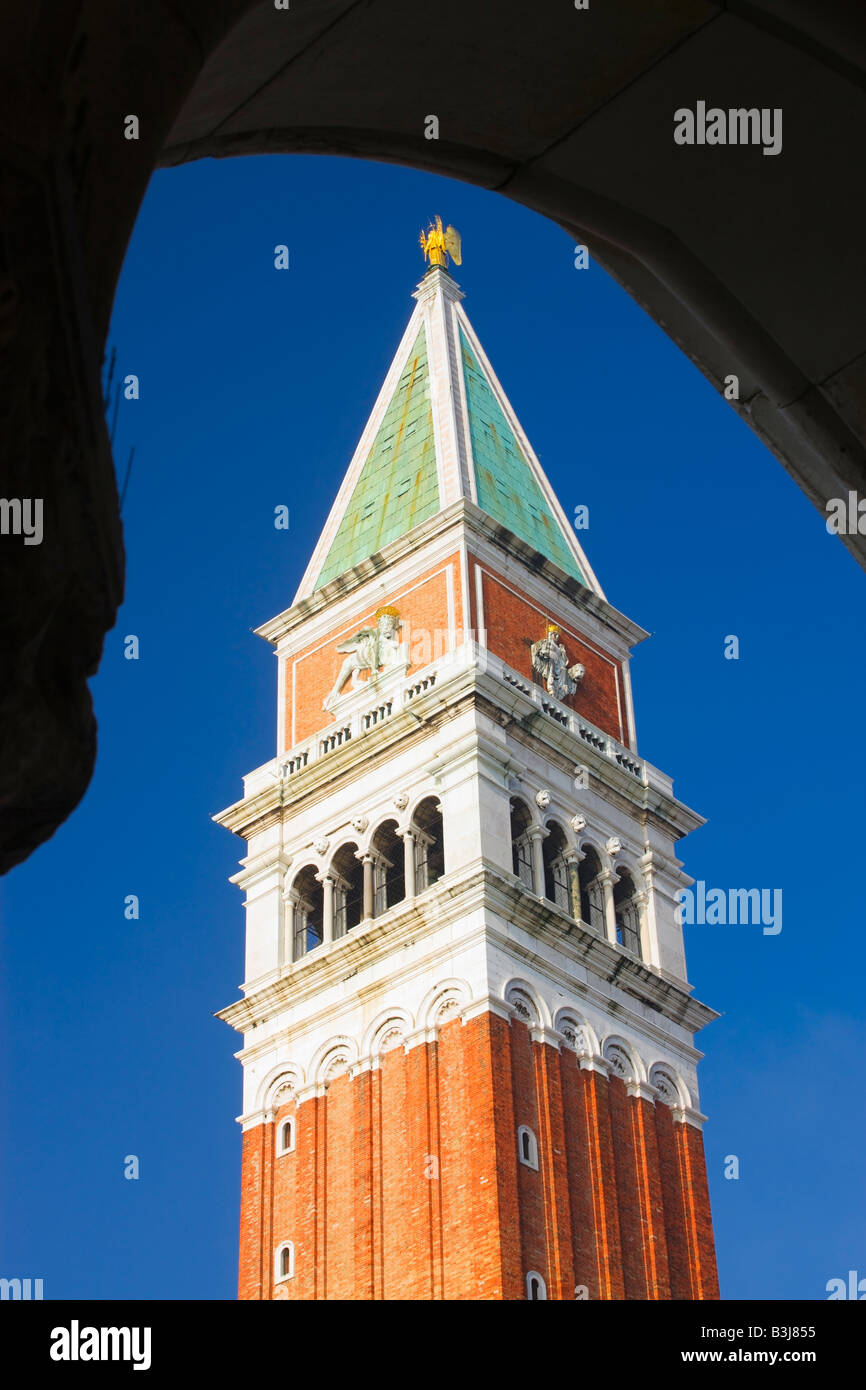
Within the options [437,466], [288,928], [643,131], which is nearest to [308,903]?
[288,928]

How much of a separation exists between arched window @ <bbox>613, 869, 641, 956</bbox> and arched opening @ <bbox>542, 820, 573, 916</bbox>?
2.06 m

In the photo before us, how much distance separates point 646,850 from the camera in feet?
171

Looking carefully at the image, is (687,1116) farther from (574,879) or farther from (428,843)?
(428,843)

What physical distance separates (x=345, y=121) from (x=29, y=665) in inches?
119

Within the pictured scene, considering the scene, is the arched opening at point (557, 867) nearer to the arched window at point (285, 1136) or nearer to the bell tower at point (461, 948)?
the bell tower at point (461, 948)

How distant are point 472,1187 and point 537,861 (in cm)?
841

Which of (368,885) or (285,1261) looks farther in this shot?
(368,885)

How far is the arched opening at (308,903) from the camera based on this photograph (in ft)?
165

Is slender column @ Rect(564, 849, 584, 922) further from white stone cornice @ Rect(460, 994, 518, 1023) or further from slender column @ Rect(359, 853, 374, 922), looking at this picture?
slender column @ Rect(359, 853, 374, 922)

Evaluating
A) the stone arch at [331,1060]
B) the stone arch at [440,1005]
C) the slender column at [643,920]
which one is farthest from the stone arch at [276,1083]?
the slender column at [643,920]

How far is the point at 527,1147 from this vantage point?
45.3 meters

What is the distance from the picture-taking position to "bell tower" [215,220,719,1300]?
44.8 metres

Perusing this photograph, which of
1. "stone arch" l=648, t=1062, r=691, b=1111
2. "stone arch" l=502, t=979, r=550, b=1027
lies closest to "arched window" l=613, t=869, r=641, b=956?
"stone arch" l=648, t=1062, r=691, b=1111

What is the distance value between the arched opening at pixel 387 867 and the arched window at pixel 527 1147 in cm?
635
